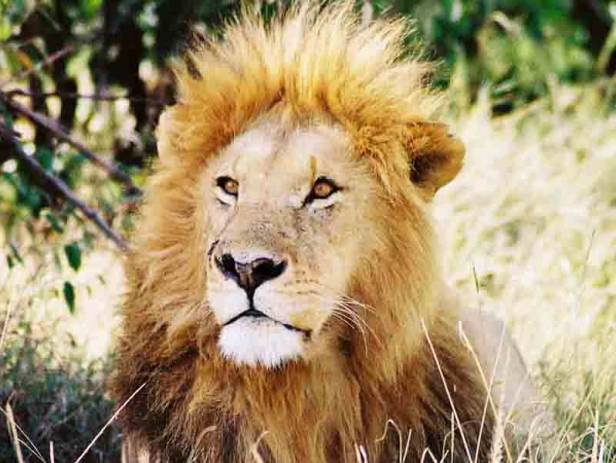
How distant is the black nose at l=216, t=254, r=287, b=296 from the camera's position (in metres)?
3.31

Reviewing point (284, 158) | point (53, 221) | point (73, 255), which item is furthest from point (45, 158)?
point (284, 158)

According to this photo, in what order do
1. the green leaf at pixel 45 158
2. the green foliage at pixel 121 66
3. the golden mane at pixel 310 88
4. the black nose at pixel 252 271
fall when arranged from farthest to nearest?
the green foliage at pixel 121 66 < the green leaf at pixel 45 158 < the golden mane at pixel 310 88 < the black nose at pixel 252 271

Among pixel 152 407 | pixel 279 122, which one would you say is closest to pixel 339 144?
pixel 279 122

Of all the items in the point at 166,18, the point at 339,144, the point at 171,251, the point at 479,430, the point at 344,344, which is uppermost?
the point at 166,18

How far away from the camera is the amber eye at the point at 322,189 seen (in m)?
3.61

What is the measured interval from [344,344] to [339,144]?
1.77 ft

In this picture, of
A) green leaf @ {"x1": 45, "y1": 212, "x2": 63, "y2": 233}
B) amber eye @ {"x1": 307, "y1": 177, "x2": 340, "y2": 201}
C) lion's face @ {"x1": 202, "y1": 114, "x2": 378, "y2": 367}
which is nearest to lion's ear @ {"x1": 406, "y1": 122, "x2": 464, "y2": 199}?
lion's face @ {"x1": 202, "y1": 114, "x2": 378, "y2": 367}

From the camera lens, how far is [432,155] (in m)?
3.77

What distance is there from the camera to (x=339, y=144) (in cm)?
371

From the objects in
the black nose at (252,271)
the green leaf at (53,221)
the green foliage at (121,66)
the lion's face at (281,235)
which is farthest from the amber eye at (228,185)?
the green leaf at (53,221)

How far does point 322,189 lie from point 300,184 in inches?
2.7

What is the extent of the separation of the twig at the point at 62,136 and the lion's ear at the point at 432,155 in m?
1.90

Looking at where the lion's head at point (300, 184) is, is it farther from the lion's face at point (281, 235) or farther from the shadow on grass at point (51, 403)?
the shadow on grass at point (51, 403)

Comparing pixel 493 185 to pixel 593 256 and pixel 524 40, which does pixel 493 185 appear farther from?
pixel 524 40
